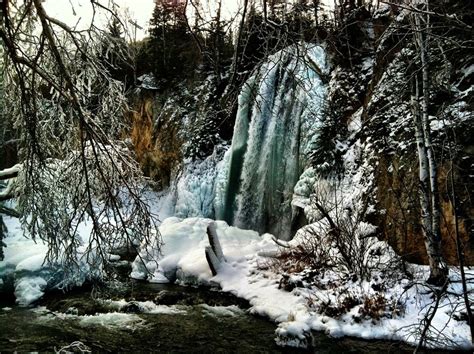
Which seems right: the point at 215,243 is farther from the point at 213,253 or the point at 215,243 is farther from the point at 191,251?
the point at 191,251

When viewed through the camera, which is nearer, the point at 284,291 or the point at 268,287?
the point at 284,291

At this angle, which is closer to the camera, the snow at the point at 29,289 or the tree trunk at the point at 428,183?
the tree trunk at the point at 428,183

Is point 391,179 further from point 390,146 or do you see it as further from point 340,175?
point 340,175

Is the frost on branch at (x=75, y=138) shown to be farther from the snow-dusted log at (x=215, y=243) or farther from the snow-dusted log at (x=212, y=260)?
the snow-dusted log at (x=215, y=243)

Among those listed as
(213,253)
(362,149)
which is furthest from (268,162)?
(213,253)

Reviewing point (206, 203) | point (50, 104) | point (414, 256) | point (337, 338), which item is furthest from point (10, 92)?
point (206, 203)

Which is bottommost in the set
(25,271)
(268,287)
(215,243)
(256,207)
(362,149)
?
(25,271)

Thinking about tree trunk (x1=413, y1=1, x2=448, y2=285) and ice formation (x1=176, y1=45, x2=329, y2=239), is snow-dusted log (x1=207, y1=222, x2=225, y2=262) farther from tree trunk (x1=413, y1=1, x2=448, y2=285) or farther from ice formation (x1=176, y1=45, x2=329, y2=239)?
tree trunk (x1=413, y1=1, x2=448, y2=285)

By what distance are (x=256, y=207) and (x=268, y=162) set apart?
1.64m

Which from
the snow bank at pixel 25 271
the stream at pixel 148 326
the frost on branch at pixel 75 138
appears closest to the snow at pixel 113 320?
the stream at pixel 148 326

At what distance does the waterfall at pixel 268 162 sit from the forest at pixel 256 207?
0.06 m

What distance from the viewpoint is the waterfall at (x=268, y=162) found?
13.5 metres

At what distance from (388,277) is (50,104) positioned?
6.41m

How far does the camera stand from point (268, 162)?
1429 cm
